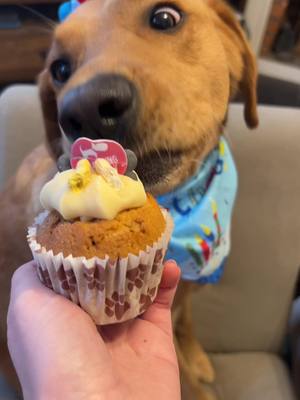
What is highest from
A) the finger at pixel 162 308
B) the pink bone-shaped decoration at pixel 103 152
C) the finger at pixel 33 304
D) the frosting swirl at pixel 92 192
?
the pink bone-shaped decoration at pixel 103 152

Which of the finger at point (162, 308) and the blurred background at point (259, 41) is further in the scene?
the blurred background at point (259, 41)

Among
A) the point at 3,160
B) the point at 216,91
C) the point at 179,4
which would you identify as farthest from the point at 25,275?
the point at 3,160

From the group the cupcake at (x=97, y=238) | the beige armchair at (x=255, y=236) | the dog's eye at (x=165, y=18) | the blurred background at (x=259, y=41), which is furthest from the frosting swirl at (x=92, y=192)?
the blurred background at (x=259, y=41)

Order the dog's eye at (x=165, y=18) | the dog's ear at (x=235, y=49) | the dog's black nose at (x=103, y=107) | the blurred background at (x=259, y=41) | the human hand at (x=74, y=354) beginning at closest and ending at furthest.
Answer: the human hand at (x=74, y=354) < the dog's black nose at (x=103, y=107) < the dog's eye at (x=165, y=18) < the dog's ear at (x=235, y=49) < the blurred background at (x=259, y=41)

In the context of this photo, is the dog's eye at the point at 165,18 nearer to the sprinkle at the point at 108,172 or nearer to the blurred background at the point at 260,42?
the sprinkle at the point at 108,172

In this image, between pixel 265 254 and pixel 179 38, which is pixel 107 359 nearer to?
pixel 179 38

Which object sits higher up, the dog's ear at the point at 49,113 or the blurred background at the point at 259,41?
the dog's ear at the point at 49,113

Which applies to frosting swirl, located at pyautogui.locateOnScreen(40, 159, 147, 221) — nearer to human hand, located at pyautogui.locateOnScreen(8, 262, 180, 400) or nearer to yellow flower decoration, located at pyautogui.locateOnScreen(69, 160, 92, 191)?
yellow flower decoration, located at pyautogui.locateOnScreen(69, 160, 92, 191)
